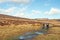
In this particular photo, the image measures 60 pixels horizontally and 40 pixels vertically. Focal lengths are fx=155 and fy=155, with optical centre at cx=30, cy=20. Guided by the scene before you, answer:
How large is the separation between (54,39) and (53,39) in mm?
193

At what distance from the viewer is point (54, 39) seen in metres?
30.2

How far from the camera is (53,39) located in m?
30.2
